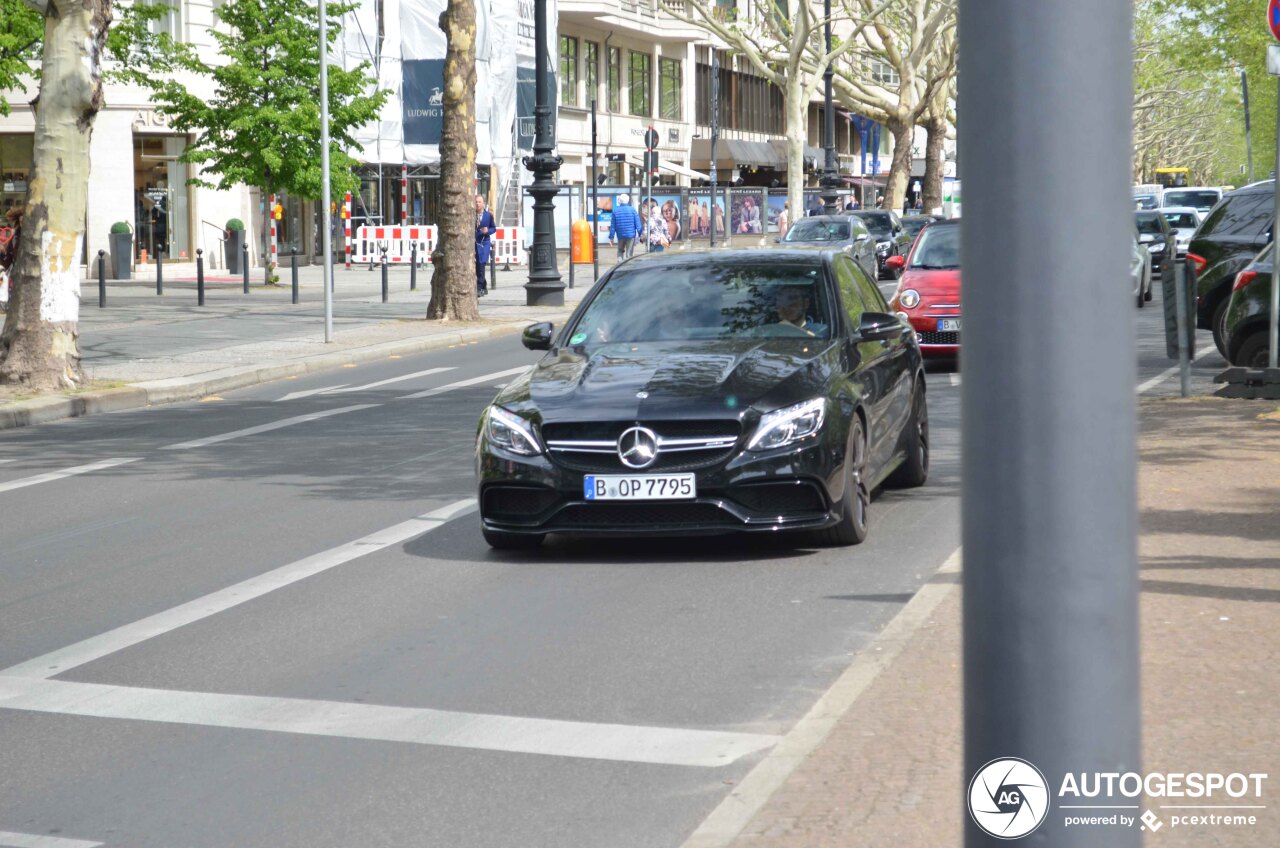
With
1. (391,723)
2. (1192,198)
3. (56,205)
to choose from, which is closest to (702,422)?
(391,723)

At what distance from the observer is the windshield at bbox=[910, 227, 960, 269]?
21.3 metres

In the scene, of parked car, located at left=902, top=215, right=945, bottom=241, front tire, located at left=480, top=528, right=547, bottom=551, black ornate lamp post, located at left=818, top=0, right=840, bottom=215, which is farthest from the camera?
black ornate lamp post, located at left=818, top=0, right=840, bottom=215

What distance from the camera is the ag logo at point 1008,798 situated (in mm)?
2236

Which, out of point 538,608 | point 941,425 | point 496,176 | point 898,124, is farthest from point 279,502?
point 898,124

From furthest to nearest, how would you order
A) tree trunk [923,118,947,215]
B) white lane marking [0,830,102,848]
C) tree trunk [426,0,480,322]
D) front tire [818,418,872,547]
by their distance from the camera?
tree trunk [923,118,947,215]
tree trunk [426,0,480,322]
front tire [818,418,872,547]
white lane marking [0,830,102,848]

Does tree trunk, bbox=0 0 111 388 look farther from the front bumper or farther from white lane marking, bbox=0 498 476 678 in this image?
the front bumper

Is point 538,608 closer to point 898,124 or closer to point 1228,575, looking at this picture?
point 1228,575

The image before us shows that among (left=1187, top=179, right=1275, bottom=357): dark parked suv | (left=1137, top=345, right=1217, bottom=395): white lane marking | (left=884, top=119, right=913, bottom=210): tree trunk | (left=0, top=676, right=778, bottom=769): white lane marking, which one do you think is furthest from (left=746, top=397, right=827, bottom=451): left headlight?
(left=884, top=119, right=913, bottom=210): tree trunk

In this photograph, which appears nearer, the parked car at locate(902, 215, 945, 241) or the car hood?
the car hood

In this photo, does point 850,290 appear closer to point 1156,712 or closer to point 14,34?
A: point 1156,712

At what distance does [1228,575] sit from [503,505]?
3.46 meters

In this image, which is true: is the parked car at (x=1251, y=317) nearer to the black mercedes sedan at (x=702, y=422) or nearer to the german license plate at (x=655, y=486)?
the black mercedes sedan at (x=702, y=422)

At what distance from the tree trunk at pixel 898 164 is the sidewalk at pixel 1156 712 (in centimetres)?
5526

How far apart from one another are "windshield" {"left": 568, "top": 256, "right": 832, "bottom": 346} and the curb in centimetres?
823
